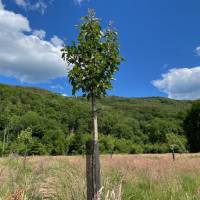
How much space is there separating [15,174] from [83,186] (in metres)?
1.20

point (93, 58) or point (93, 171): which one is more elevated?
point (93, 58)

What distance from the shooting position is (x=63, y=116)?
286ft

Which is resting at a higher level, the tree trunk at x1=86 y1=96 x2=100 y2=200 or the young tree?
the young tree

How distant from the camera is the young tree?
5375mm

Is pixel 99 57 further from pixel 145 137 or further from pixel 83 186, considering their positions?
pixel 145 137

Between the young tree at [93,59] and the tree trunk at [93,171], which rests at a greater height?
the young tree at [93,59]

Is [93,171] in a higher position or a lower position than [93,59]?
lower

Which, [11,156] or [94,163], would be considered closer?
[94,163]

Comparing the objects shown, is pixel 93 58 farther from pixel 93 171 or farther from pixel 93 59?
pixel 93 171

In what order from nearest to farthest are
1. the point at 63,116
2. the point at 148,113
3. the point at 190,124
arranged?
the point at 190,124, the point at 63,116, the point at 148,113

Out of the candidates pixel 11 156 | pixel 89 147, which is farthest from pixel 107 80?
pixel 11 156

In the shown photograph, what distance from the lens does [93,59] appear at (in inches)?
216

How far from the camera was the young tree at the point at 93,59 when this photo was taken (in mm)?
5375

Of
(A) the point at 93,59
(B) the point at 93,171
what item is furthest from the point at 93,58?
(B) the point at 93,171
